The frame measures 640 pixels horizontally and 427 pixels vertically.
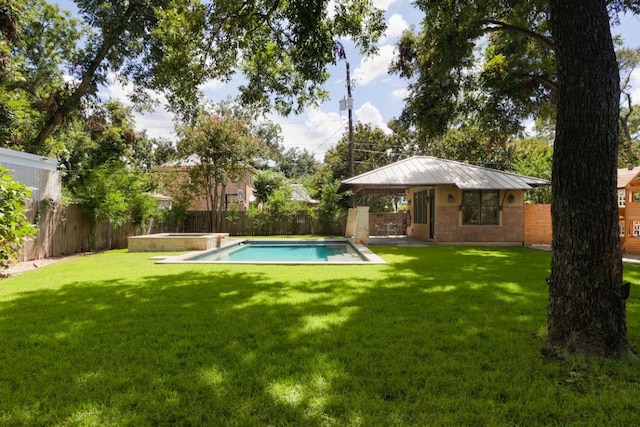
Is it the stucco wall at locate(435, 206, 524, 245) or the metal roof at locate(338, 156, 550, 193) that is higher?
the metal roof at locate(338, 156, 550, 193)

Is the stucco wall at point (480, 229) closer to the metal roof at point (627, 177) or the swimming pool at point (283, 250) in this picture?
the metal roof at point (627, 177)

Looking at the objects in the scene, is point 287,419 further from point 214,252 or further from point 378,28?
point 214,252

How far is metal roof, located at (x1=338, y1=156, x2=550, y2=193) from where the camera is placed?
14062 millimetres

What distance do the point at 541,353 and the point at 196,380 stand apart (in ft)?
9.60

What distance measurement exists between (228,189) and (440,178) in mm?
20244

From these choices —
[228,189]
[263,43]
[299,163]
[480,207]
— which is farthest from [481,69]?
[299,163]

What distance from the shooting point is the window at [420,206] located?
17197mm

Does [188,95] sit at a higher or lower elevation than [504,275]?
higher

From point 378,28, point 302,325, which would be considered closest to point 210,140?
point 378,28

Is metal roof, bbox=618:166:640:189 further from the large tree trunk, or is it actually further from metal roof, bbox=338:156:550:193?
the large tree trunk

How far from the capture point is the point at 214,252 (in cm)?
1317

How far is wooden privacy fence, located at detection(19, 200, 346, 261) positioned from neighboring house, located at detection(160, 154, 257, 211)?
2181mm

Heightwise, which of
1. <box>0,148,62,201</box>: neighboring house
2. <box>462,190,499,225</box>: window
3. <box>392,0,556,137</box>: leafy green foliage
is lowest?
<box>462,190,499,225</box>: window

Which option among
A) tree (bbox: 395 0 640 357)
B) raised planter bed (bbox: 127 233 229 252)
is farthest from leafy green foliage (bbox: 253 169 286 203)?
tree (bbox: 395 0 640 357)
